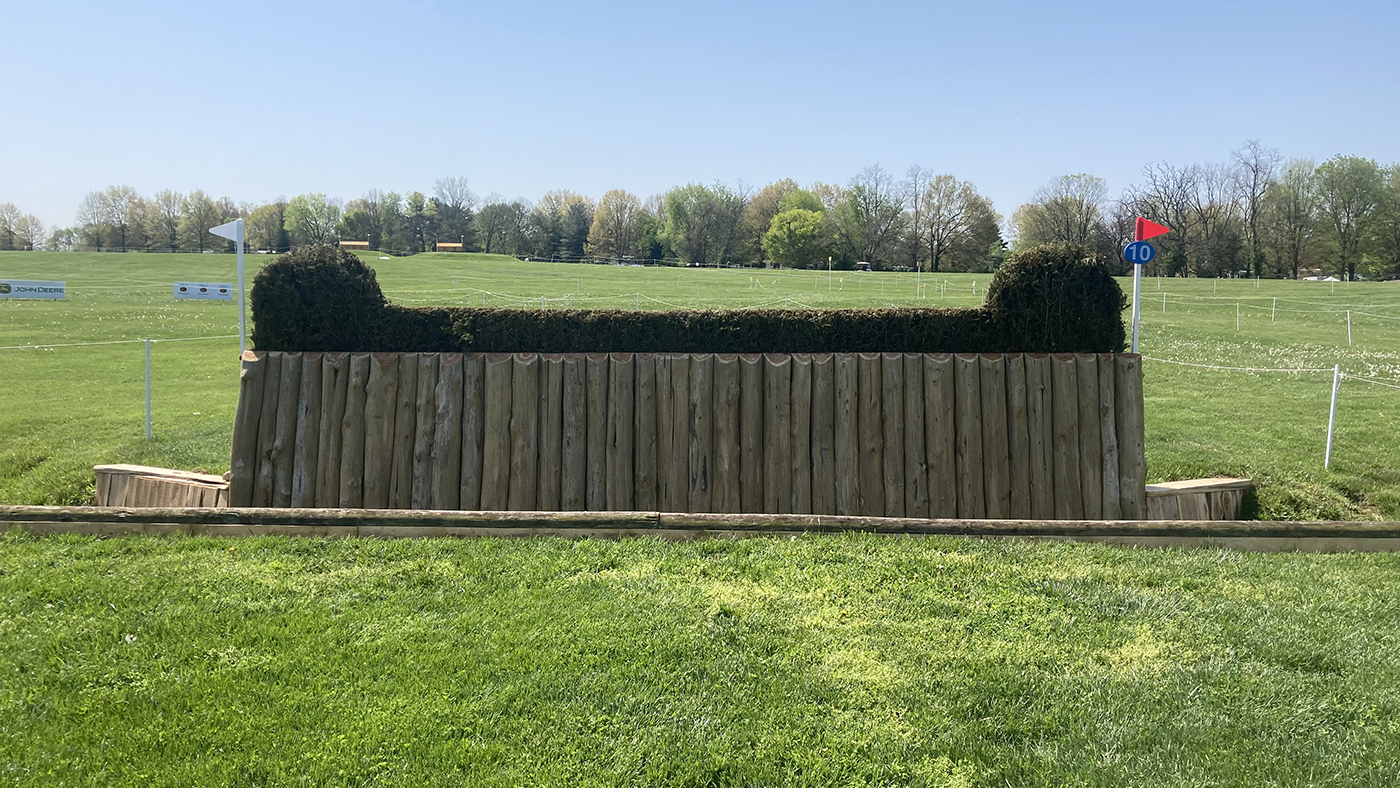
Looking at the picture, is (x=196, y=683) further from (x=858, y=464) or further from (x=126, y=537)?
(x=858, y=464)

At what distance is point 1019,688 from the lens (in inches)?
130

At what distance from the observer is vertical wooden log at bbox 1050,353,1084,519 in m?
6.43

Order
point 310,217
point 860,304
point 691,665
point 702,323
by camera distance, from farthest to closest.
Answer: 1. point 310,217
2. point 860,304
3. point 702,323
4. point 691,665

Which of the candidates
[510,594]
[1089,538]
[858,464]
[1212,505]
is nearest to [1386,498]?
[1212,505]

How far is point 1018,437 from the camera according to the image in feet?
21.2

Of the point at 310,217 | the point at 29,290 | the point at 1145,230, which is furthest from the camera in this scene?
the point at 310,217

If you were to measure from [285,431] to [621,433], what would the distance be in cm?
278

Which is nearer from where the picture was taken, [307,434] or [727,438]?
[727,438]

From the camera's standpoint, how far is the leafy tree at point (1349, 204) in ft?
191

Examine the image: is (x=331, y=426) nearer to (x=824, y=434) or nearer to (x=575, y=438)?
(x=575, y=438)

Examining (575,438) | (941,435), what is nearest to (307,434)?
(575,438)

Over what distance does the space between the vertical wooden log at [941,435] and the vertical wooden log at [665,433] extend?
2.04 m

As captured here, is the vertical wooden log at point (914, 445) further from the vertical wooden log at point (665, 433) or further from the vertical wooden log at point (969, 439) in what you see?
the vertical wooden log at point (665, 433)

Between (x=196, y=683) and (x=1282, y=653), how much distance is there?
461cm
